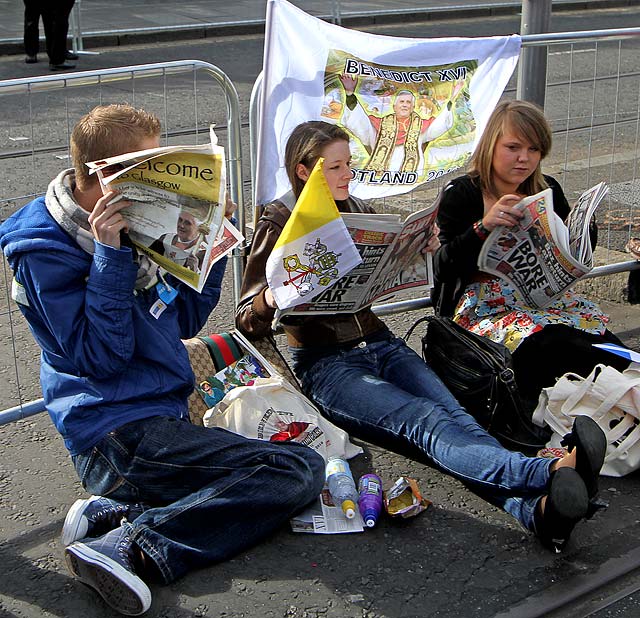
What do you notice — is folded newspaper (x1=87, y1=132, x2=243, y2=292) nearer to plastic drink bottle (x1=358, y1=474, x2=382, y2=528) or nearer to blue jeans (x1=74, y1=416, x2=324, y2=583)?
blue jeans (x1=74, y1=416, x2=324, y2=583)

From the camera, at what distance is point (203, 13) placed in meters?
16.0

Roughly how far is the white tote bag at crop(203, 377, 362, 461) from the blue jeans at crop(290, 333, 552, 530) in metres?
0.10

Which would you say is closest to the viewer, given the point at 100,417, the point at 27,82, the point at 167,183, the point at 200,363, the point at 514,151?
the point at 167,183

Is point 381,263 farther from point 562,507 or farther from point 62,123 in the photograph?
point 62,123

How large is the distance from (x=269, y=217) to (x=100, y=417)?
104cm

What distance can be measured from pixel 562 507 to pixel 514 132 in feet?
5.62

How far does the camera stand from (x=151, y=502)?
3066mm

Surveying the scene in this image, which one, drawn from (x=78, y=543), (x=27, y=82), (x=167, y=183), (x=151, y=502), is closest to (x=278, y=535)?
(x=151, y=502)

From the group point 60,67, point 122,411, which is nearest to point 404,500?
point 122,411

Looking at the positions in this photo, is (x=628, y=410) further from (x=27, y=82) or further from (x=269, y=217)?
(x=27, y=82)

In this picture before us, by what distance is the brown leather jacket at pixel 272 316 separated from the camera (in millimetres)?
3629

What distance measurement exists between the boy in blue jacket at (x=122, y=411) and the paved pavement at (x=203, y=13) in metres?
11.2

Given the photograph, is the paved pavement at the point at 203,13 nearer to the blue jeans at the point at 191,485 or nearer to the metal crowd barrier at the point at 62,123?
the metal crowd barrier at the point at 62,123

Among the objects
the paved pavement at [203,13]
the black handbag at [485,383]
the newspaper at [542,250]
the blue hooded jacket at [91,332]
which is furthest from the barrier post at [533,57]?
the paved pavement at [203,13]
